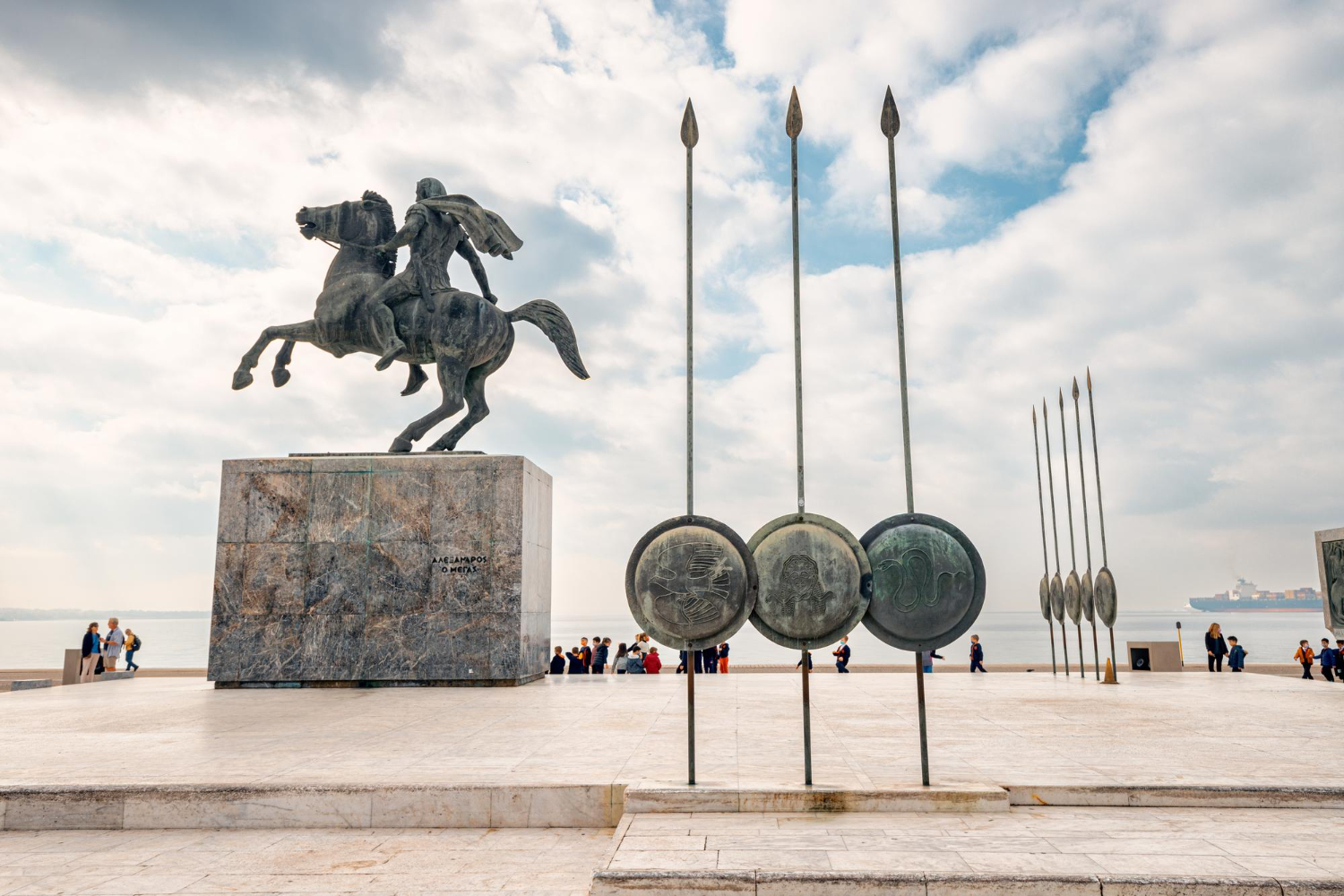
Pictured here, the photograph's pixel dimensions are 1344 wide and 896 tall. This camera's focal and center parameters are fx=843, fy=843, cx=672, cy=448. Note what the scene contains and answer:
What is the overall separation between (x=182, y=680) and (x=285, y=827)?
12000mm

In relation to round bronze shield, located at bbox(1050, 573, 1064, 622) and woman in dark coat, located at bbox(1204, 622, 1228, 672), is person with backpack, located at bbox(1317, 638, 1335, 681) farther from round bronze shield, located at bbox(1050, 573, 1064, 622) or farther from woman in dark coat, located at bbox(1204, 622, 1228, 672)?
round bronze shield, located at bbox(1050, 573, 1064, 622)

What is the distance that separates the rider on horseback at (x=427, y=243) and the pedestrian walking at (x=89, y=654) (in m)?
8.34

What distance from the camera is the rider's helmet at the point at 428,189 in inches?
571

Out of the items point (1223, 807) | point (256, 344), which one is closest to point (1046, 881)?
point (1223, 807)

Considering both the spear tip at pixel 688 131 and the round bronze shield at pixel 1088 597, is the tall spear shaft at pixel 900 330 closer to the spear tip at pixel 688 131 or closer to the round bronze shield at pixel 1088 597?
the spear tip at pixel 688 131

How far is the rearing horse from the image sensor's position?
1419 centimetres

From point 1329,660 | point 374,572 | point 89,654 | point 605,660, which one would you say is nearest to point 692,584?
point 374,572

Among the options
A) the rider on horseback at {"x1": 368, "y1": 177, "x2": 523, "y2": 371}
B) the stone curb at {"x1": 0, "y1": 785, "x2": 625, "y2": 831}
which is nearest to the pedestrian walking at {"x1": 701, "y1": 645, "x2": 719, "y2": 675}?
the rider on horseback at {"x1": 368, "y1": 177, "x2": 523, "y2": 371}

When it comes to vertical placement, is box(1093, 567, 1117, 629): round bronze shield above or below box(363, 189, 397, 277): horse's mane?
below

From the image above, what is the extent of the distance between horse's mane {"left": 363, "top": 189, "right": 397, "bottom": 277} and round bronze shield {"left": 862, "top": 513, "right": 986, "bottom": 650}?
11388 millimetres

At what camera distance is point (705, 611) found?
6.16 metres

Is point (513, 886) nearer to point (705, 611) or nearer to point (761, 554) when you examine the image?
point (705, 611)

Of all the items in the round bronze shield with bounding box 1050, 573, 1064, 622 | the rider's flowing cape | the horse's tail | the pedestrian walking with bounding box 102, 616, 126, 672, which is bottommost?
the pedestrian walking with bounding box 102, 616, 126, 672

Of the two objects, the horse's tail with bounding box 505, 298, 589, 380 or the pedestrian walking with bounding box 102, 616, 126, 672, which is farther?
the pedestrian walking with bounding box 102, 616, 126, 672
